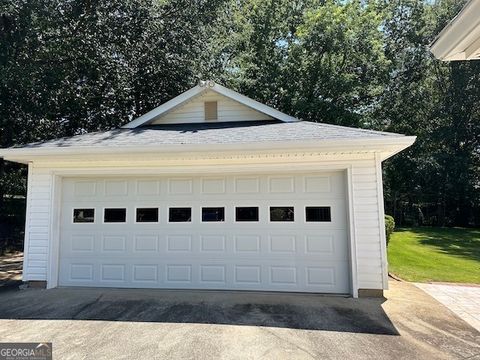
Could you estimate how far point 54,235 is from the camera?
7.36 m

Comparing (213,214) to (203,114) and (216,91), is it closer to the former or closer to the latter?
(203,114)

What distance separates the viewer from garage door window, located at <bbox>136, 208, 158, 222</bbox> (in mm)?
7359

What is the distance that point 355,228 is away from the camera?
6.56 m

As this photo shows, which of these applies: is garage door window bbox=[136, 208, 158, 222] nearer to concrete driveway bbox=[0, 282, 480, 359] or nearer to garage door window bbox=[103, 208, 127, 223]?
garage door window bbox=[103, 208, 127, 223]

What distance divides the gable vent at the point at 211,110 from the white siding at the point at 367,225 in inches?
178

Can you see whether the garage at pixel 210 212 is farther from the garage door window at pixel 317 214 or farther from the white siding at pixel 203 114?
the white siding at pixel 203 114

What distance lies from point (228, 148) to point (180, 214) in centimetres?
189

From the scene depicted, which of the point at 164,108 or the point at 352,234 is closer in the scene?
the point at 352,234

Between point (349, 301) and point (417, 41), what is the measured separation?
65.7 feet

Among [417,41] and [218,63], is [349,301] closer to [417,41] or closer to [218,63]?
[218,63]

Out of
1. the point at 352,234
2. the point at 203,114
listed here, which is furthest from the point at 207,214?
the point at 203,114

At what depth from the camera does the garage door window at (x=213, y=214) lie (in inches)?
282

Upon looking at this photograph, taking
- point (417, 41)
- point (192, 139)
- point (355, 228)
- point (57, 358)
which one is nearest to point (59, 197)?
point (192, 139)

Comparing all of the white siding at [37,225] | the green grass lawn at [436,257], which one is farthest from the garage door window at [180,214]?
the green grass lawn at [436,257]
